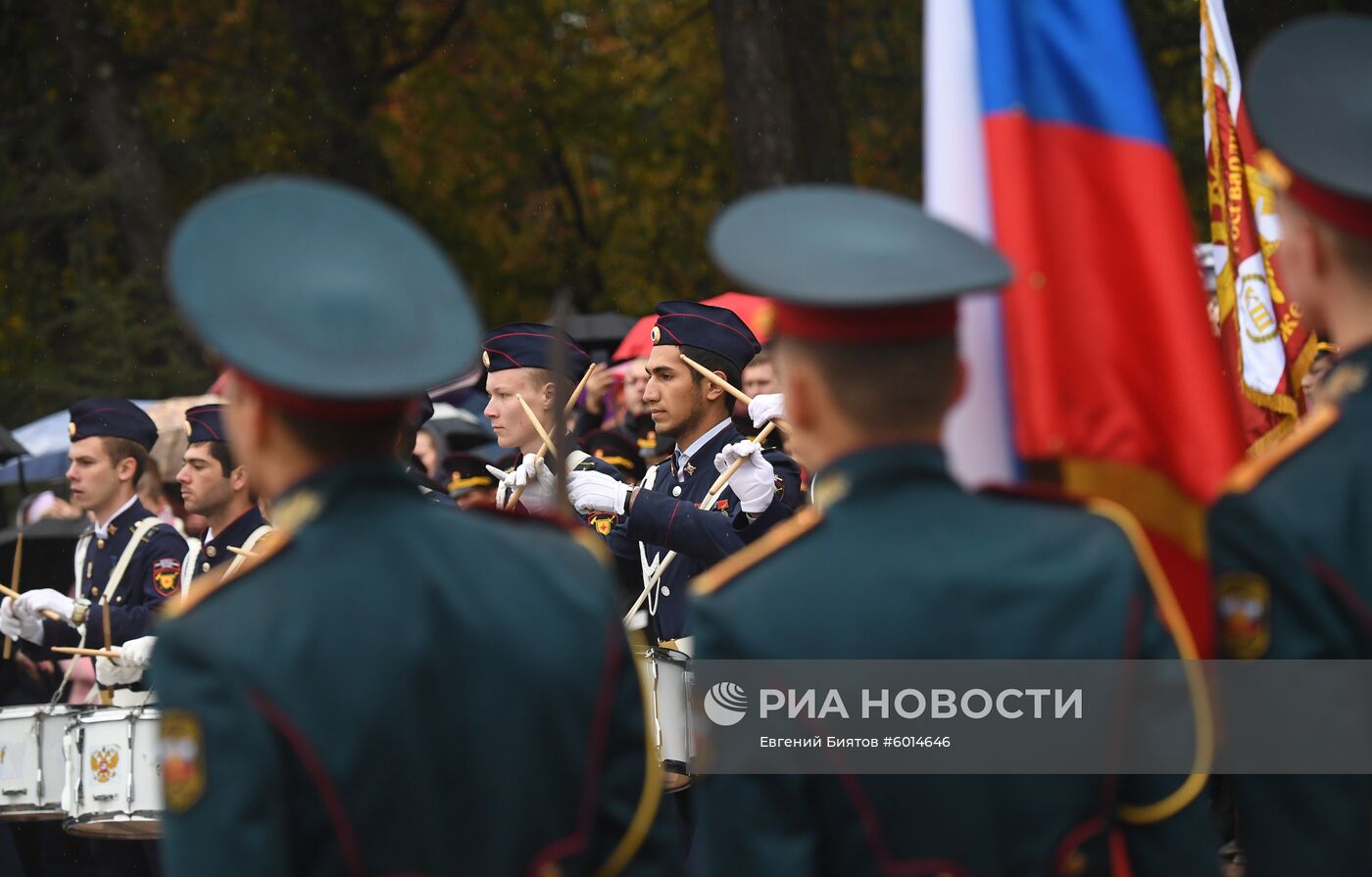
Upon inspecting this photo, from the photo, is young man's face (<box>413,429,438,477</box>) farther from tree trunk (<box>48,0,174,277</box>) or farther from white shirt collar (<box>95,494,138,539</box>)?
tree trunk (<box>48,0,174,277</box>)

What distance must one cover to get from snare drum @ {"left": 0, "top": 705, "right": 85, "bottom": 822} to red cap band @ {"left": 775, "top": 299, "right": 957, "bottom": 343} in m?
5.52

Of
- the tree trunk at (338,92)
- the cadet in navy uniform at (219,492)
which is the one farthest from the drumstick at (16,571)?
the tree trunk at (338,92)

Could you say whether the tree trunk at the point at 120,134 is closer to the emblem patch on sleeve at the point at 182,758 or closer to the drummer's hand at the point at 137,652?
the drummer's hand at the point at 137,652

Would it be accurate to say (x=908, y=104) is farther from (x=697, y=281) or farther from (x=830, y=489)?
(x=830, y=489)

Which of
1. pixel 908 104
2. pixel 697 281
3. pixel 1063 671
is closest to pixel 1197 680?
pixel 1063 671

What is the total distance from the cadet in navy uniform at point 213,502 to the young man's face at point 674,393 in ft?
5.45

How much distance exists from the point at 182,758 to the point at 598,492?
483 centimetres

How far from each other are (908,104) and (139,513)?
36.8 feet

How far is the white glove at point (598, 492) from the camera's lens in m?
7.24

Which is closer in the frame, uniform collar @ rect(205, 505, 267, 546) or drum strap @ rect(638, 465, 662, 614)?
drum strap @ rect(638, 465, 662, 614)

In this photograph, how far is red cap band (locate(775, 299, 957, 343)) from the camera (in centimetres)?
272

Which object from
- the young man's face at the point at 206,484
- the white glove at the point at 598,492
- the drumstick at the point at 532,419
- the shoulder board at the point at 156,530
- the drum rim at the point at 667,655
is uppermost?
the drumstick at the point at 532,419

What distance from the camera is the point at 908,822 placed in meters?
2.69

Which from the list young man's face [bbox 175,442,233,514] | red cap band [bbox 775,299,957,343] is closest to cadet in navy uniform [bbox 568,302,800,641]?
young man's face [bbox 175,442,233,514]
